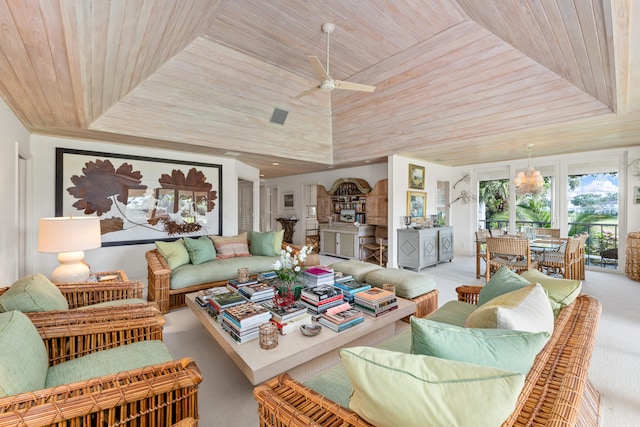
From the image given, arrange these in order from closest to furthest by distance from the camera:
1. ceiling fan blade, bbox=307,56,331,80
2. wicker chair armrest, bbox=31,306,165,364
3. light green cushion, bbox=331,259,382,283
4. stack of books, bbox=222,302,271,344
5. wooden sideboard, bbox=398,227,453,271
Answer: wicker chair armrest, bbox=31,306,165,364 < stack of books, bbox=222,302,271,344 < ceiling fan blade, bbox=307,56,331,80 < light green cushion, bbox=331,259,382,283 < wooden sideboard, bbox=398,227,453,271

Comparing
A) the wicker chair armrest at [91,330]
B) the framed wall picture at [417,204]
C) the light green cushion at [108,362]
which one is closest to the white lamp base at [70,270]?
the wicker chair armrest at [91,330]

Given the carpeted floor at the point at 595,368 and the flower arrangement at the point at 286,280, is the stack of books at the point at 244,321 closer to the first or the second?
the flower arrangement at the point at 286,280

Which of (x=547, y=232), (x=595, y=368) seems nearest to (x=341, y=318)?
(x=595, y=368)

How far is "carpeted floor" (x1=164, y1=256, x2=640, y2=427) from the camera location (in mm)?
1695

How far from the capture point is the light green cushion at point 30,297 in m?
1.54

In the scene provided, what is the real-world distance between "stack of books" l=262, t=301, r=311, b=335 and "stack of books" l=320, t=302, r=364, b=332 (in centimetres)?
14

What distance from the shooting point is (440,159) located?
6.29 m

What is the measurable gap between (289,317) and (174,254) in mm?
2331

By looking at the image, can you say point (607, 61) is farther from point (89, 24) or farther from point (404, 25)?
point (89, 24)

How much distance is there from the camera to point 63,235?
7.91ft

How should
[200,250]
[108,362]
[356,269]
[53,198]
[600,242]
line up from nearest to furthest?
[108,362]
[356,269]
[200,250]
[53,198]
[600,242]

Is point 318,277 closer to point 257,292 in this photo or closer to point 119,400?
point 257,292

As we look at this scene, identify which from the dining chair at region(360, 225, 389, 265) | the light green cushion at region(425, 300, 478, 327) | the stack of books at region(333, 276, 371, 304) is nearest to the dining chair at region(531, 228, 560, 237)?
the dining chair at region(360, 225, 389, 265)

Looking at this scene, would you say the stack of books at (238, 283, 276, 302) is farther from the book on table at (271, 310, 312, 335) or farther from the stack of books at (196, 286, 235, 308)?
the book on table at (271, 310, 312, 335)
